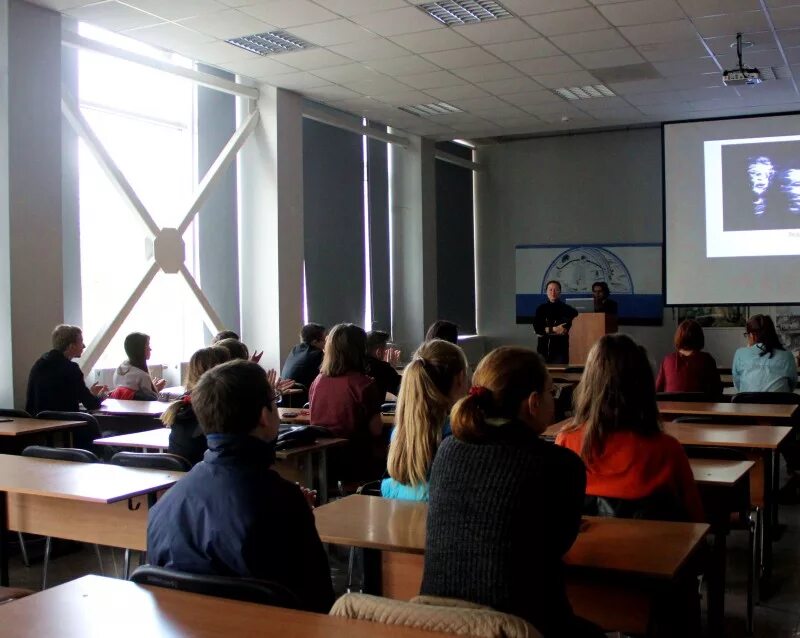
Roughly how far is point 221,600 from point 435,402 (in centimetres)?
126

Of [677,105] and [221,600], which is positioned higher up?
[677,105]

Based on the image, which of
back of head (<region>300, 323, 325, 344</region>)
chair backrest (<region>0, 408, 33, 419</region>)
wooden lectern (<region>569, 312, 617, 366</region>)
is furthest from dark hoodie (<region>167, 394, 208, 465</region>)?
wooden lectern (<region>569, 312, 617, 366</region>)

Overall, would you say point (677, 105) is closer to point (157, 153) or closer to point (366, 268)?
point (366, 268)

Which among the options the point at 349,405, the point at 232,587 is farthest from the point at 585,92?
the point at 232,587

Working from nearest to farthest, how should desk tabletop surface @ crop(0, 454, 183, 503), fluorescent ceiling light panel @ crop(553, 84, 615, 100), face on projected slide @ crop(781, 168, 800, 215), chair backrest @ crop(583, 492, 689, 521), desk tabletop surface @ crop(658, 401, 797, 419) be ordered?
chair backrest @ crop(583, 492, 689, 521) → desk tabletop surface @ crop(0, 454, 183, 503) → desk tabletop surface @ crop(658, 401, 797, 419) → face on projected slide @ crop(781, 168, 800, 215) → fluorescent ceiling light panel @ crop(553, 84, 615, 100)

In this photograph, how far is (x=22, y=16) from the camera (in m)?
6.17

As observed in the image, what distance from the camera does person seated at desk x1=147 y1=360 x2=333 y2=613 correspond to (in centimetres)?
199

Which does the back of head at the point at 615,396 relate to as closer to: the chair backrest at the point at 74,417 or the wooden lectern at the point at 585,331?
the chair backrest at the point at 74,417

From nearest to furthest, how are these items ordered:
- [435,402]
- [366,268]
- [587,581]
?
[587,581] → [435,402] → [366,268]

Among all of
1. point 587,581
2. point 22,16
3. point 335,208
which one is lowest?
point 587,581

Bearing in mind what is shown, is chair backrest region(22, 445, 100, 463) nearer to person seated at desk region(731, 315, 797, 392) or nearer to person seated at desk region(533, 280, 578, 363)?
person seated at desk region(731, 315, 797, 392)

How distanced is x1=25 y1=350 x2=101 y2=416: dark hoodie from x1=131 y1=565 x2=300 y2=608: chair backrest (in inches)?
161

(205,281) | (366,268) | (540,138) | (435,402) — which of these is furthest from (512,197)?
(435,402)

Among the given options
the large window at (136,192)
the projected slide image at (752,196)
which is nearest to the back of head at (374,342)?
the large window at (136,192)
